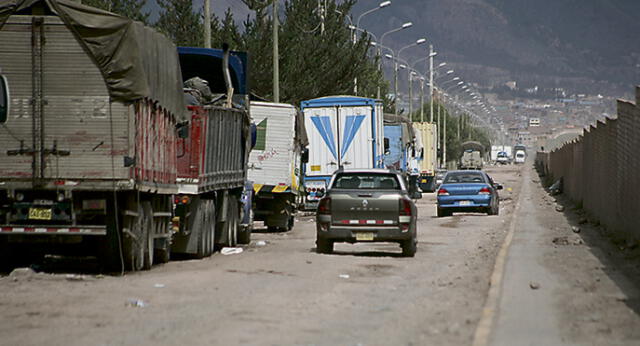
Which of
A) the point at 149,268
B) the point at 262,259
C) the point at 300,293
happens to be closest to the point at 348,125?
the point at 262,259

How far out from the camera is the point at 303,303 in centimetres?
1413

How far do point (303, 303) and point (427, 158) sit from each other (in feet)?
195

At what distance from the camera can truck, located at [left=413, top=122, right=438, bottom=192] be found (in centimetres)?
7181

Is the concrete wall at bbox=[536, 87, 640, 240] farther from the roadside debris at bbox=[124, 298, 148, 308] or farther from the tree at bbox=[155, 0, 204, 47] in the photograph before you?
the tree at bbox=[155, 0, 204, 47]

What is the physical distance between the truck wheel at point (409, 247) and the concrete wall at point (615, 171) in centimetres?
392

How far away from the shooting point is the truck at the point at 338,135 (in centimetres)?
3941

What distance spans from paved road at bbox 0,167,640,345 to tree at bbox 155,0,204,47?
28.1m

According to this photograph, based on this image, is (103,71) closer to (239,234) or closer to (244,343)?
(244,343)

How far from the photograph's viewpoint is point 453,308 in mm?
13758

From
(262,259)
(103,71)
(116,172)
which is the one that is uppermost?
(103,71)

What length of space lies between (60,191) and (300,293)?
3859 millimetres

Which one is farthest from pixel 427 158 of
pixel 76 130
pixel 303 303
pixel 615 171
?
pixel 303 303

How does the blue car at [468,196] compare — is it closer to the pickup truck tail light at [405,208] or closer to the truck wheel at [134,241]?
the pickup truck tail light at [405,208]

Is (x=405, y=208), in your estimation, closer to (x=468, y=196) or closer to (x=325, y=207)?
(x=325, y=207)
